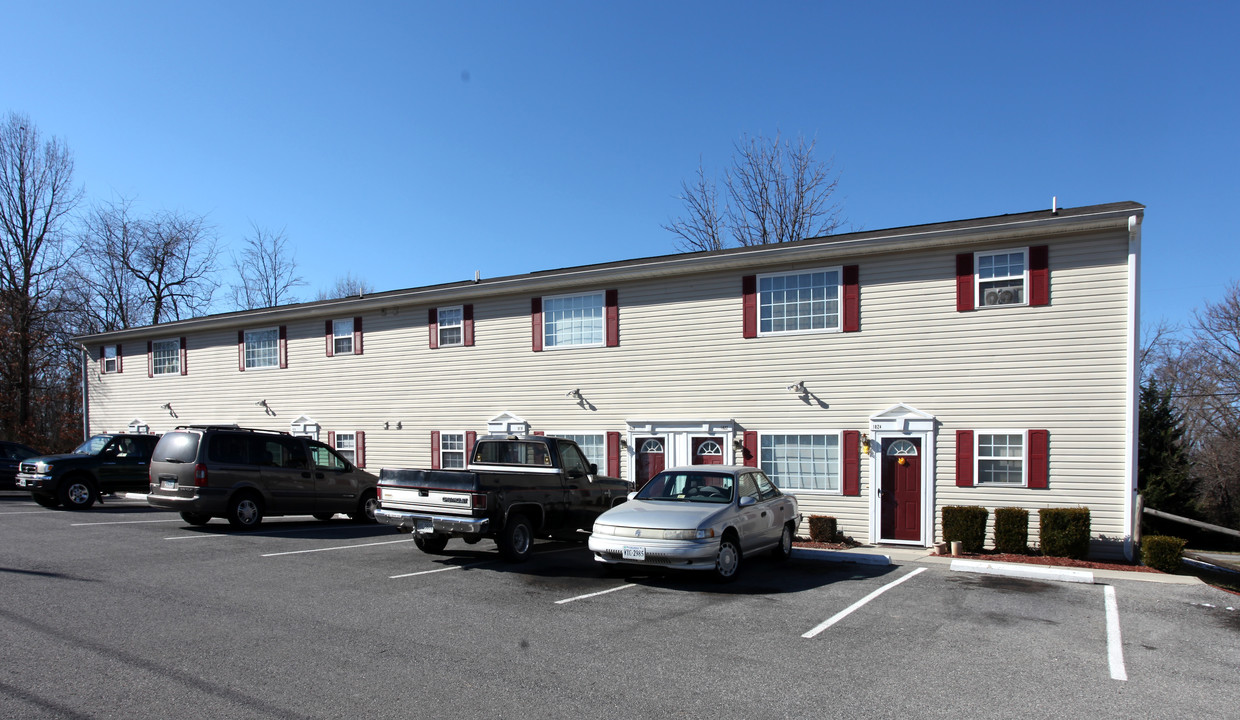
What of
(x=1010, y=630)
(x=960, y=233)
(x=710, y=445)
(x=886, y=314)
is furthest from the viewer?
(x=710, y=445)

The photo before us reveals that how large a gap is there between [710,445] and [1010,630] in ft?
29.0

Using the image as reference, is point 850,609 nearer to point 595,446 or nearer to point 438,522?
point 438,522

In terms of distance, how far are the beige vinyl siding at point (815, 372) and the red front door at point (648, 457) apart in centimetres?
35

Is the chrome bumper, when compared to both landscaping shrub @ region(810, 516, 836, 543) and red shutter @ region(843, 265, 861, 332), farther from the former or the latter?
red shutter @ region(843, 265, 861, 332)

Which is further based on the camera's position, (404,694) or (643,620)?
(643,620)

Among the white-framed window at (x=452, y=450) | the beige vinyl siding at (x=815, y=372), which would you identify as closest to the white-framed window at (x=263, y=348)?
the beige vinyl siding at (x=815, y=372)

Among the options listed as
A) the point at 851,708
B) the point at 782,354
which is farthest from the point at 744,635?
the point at 782,354

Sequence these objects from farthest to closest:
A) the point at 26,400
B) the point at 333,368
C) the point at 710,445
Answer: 1. the point at 26,400
2. the point at 333,368
3. the point at 710,445

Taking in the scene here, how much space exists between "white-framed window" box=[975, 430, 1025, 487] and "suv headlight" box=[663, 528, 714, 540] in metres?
6.83

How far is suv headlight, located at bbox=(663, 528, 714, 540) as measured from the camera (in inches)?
366

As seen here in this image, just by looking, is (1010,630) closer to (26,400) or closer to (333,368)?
(333,368)

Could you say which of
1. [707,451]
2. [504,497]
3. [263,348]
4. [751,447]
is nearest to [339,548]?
[504,497]

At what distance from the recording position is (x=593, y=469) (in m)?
12.6

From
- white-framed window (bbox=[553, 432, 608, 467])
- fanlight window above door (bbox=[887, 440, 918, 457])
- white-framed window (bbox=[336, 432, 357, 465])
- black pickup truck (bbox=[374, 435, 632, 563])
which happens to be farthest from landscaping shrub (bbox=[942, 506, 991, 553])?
white-framed window (bbox=[336, 432, 357, 465])
